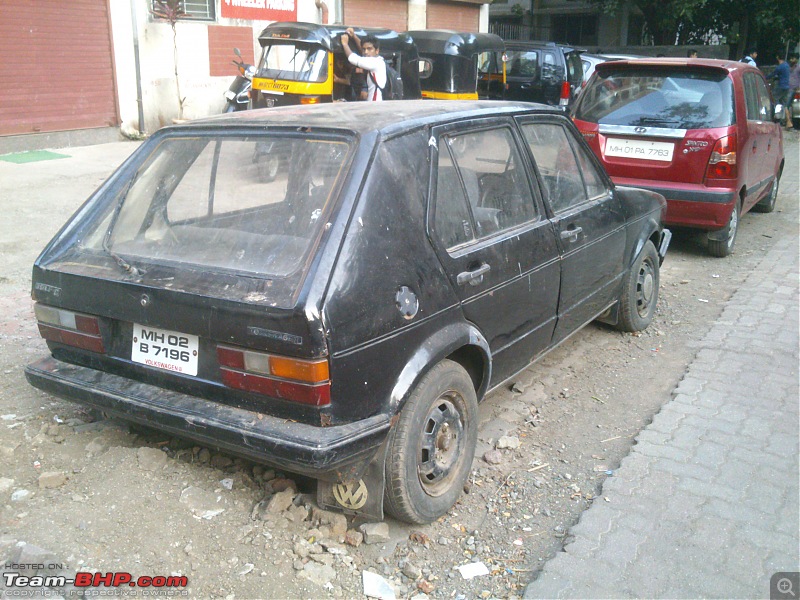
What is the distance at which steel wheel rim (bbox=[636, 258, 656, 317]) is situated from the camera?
5.41 m

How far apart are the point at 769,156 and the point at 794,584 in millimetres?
6663

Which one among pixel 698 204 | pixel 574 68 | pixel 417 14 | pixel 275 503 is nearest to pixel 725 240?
pixel 698 204

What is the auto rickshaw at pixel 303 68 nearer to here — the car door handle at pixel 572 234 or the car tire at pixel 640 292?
the car tire at pixel 640 292

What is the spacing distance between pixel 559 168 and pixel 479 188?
3.21 ft

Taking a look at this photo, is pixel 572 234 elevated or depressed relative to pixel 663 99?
depressed

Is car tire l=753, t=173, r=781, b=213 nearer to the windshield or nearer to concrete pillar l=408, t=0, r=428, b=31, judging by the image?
the windshield

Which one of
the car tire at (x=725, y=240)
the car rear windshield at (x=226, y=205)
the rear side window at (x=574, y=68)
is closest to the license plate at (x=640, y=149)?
the car tire at (x=725, y=240)

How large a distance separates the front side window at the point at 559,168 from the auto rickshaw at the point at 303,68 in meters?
7.48

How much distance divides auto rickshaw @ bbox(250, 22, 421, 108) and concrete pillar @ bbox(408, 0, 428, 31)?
771 cm

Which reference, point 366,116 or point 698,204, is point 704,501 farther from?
point 698,204

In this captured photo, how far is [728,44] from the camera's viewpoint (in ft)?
87.3

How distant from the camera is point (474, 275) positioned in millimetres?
3271

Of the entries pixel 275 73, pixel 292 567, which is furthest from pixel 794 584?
pixel 275 73

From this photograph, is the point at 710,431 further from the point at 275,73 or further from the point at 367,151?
the point at 275,73
